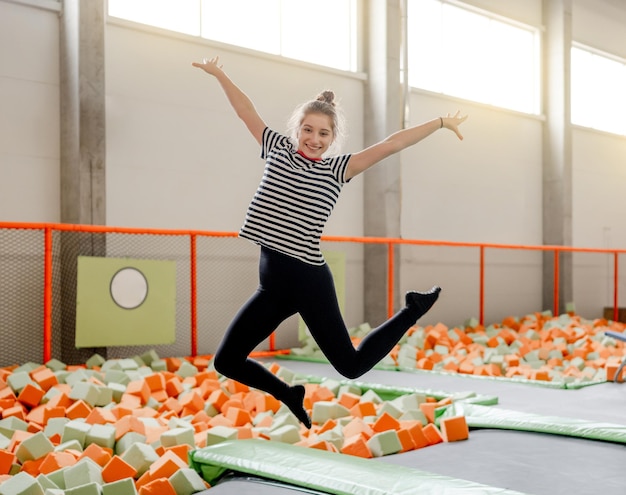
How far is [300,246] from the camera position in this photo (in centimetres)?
233

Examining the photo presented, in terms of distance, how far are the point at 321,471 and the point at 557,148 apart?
340 inches

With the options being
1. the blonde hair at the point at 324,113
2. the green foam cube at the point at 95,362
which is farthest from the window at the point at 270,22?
the blonde hair at the point at 324,113

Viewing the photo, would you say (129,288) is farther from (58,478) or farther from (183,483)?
(183,483)

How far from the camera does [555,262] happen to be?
31.9 feet

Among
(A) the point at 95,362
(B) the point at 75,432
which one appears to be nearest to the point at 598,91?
(A) the point at 95,362

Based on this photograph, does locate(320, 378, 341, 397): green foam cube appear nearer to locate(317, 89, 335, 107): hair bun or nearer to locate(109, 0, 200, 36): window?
locate(317, 89, 335, 107): hair bun

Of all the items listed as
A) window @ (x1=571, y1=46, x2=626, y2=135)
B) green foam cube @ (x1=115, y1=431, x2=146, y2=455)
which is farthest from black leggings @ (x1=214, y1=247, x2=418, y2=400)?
window @ (x1=571, y1=46, x2=626, y2=135)

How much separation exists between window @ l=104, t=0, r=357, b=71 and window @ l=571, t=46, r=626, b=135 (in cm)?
428

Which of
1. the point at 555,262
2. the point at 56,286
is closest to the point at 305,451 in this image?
the point at 56,286

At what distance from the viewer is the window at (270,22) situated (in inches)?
267

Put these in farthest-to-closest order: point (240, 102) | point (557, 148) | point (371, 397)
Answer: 1. point (557, 148)
2. point (371, 397)
3. point (240, 102)

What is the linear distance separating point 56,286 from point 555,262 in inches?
252

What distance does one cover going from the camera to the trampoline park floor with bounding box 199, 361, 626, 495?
8.66ft

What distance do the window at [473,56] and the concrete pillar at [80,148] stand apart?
160 inches
